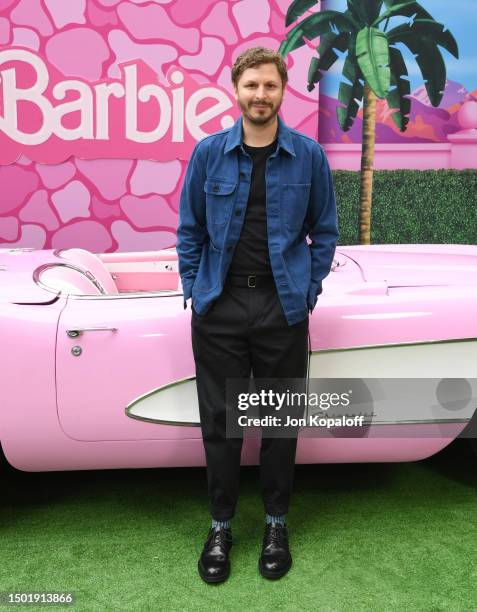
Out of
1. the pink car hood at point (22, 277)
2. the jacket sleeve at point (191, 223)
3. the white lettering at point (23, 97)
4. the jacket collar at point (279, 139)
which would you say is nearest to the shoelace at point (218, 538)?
the jacket sleeve at point (191, 223)

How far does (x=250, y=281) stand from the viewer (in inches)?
70.5

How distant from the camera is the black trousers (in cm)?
180

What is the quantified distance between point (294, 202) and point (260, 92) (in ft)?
1.04

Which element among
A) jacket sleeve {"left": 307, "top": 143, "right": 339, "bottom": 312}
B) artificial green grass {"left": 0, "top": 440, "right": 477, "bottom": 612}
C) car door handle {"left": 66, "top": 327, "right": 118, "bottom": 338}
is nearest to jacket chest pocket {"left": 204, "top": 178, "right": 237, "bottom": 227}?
jacket sleeve {"left": 307, "top": 143, "right": 339, "bottom": 312}

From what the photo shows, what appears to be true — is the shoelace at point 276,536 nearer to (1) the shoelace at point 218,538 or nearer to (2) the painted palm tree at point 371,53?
(1) the shoelace at point 218,538

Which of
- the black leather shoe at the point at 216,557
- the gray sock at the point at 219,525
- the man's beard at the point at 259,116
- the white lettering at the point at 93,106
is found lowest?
the black leather shoe at the point at 216,557

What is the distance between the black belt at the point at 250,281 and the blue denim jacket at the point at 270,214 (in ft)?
0.14

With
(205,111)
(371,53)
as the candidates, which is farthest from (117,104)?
(371,53)

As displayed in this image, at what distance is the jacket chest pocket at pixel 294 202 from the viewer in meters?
1.75

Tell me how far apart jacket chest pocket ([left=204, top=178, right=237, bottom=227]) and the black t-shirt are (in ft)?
0.19

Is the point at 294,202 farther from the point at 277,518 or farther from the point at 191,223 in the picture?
the point at 277,518

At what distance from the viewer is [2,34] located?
3.76 meters

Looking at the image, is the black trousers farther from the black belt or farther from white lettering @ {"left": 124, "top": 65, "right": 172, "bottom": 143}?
white lettering @ {"left": 124, "top": 65, "right": 172, "bottom": 143}

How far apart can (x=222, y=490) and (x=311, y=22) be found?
128 inches
